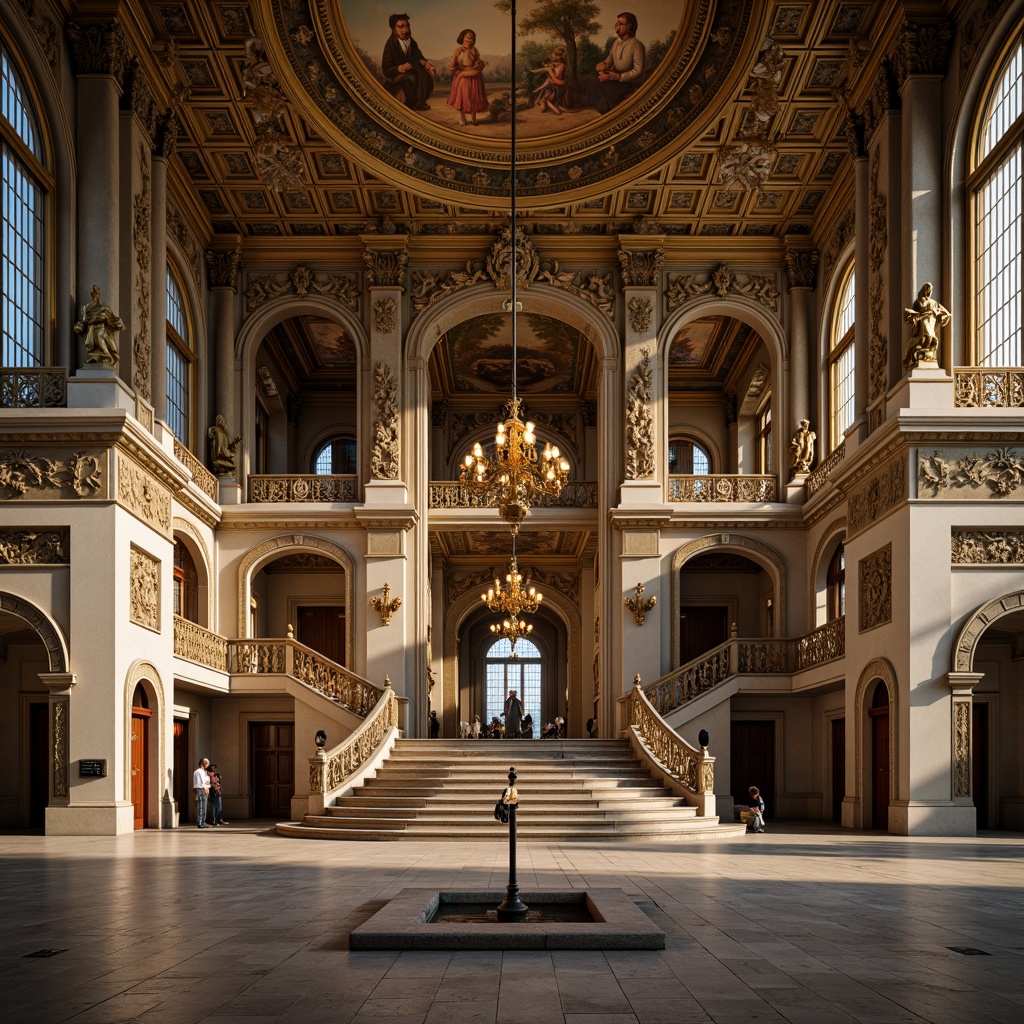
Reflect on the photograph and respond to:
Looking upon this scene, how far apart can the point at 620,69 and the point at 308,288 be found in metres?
8.29

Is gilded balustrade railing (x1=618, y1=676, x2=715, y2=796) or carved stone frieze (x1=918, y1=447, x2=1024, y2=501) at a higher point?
carved stone frieze (x1=918, y1=447, x2=1024, y2=501)

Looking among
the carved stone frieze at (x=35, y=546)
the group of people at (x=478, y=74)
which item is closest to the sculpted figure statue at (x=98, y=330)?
the carved stone frieze at (x=35, y=546)

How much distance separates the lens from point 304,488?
2666cm

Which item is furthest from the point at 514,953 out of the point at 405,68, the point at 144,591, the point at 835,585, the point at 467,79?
the point at 467,79

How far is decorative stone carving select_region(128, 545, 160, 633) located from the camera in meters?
19.2

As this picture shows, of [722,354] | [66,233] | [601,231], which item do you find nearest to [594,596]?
[722,354]

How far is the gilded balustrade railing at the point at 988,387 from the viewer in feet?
58.5

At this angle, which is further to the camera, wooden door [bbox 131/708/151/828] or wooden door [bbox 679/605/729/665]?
wooden door [bbox 679/605/729/665]

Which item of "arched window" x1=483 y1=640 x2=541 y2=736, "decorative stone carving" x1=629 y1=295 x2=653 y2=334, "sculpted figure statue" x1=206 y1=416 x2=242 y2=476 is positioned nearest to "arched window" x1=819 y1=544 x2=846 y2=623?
"decorative stone carving" x1=629 y1=295 x2=653 y2=334

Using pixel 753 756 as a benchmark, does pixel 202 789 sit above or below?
above

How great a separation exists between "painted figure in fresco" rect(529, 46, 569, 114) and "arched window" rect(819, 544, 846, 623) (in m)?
10.5

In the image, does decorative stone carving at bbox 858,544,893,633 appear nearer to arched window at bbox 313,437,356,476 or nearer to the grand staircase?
the grand staircase

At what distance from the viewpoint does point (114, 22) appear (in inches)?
749

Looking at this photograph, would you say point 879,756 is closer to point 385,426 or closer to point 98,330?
point 385,426
